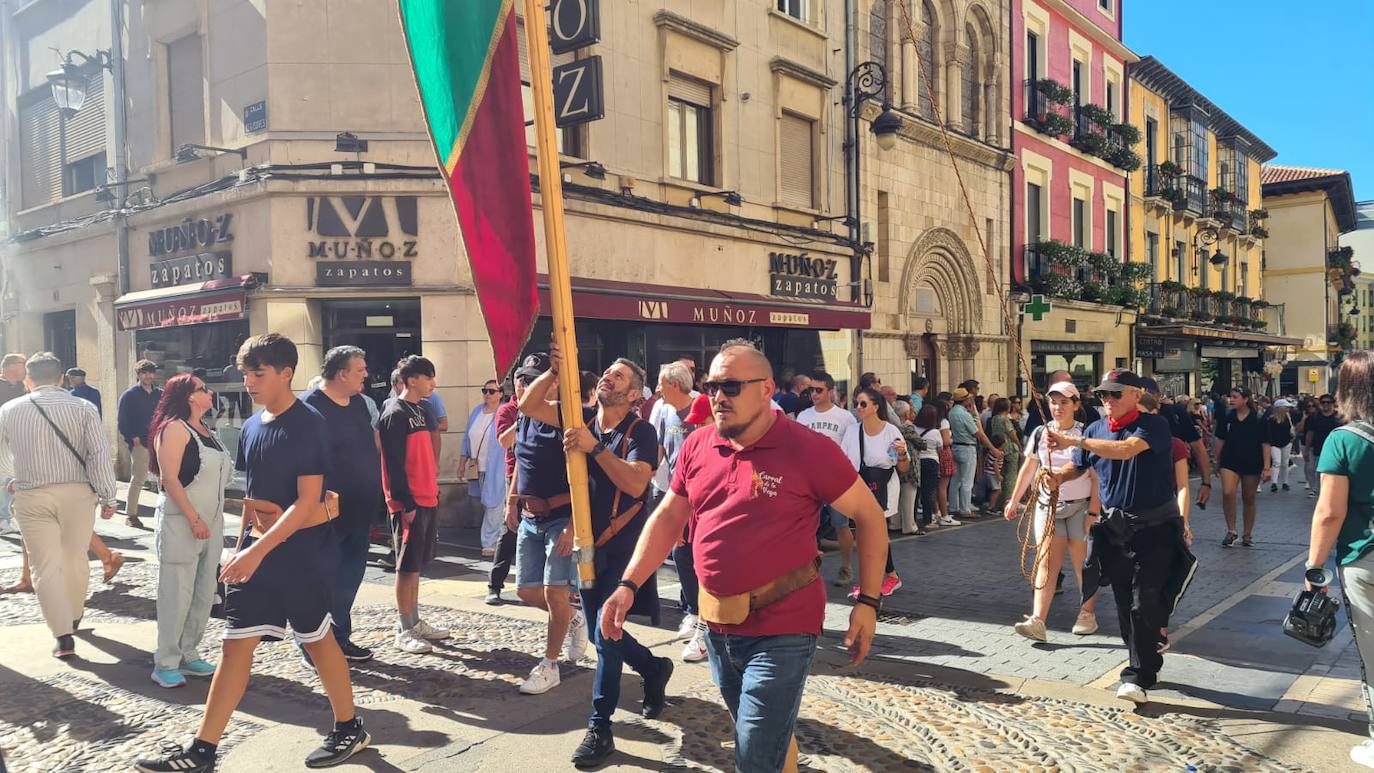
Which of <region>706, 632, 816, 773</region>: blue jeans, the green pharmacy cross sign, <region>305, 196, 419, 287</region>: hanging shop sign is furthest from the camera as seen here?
the green pharmacy cross sign

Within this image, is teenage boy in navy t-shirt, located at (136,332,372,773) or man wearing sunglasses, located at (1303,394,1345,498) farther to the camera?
man wearing sunglasses, located at (1303,394,1345,498)

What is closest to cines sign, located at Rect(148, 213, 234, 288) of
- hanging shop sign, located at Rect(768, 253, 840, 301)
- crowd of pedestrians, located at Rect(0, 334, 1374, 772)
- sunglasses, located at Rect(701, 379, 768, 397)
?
crowd of pedestrians, located at Rect(0, 334, 1374, 772)

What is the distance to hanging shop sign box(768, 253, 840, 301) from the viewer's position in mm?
16219

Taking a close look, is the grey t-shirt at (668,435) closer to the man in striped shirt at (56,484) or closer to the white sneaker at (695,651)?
the white sneaker at (695,651)

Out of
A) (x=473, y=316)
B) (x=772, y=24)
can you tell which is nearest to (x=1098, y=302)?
(x=772, y=24)

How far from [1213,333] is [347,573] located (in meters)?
31.5

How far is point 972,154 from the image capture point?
67.9 ft

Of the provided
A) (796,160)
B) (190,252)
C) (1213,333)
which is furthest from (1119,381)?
(1213,333)

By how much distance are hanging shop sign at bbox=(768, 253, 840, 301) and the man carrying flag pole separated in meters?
12.0

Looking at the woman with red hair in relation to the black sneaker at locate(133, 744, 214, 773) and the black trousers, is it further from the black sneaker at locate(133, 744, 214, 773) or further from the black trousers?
the black trousers

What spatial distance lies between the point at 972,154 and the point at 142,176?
50.9 feet

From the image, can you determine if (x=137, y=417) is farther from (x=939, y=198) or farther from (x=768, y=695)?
(x=939, y=198)

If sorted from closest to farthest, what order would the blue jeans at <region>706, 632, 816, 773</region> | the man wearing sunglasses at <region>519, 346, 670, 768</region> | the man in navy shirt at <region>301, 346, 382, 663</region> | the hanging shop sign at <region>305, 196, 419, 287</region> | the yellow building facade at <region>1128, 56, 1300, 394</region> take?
1. the blue jeans at <region>706, 632, 816, 773</region>
2. the man wearing sunglasses at <region>519, 346, 670, 768</region>
3. the man in navy shirt at <region>301, 346, 382, 663</region>
4. the hanging shop sign at <region>305, 196, 419, 287</region>
5. the yellow building facade at <region>1128, 56, 1300, 394</region>

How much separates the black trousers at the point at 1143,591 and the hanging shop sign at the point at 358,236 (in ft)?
28.6
